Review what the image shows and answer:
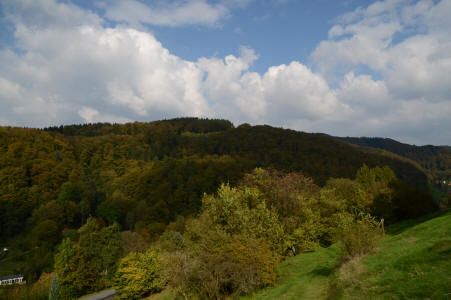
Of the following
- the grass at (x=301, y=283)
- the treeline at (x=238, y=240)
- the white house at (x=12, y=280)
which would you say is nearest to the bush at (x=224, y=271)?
the treeline at (x=238, y=240)

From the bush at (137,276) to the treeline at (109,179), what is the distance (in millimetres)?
38777

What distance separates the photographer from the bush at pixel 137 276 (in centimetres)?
3584

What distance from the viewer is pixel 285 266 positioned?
972 inches

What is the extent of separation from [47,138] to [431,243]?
187m

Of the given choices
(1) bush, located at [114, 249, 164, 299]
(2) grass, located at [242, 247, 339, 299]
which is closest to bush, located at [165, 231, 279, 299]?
(2) grass, located at [242, 247, 339, 299]

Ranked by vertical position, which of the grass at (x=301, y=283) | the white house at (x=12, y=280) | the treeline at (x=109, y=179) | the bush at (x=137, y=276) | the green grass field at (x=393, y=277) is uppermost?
the treeline at (x=109, y=179)

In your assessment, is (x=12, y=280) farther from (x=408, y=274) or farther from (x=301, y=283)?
(x=408, y=274)

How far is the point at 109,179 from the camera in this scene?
502 ft

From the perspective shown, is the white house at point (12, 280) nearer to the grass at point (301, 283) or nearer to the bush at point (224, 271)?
the bush at point (224, 271)

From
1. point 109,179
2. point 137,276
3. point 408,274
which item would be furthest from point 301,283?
point 109,179

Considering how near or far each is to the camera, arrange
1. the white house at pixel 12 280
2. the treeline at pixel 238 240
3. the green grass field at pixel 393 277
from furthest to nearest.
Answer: the white house at pixel 12 280 < the treeline at pixel 238 240 < the green grass field at pixel 393 277

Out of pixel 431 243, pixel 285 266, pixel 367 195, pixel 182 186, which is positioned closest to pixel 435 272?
pixel 431 243

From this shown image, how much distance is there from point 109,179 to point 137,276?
12910 cm

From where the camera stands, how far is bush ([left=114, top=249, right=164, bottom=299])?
3584 centimetres
